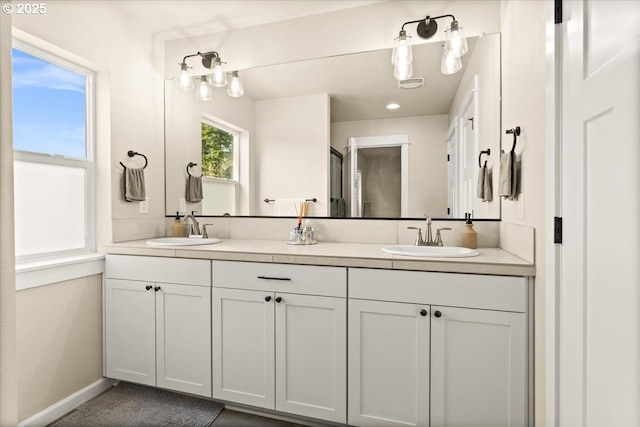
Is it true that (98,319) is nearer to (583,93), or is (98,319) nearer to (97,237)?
(97,237)

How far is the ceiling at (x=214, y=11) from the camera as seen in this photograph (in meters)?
2.22

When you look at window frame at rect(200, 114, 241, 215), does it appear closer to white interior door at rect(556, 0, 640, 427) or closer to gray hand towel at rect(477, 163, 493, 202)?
gray hand towel at rect(477, 163, 493, 202)

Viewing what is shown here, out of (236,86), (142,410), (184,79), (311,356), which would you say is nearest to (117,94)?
(184,79)

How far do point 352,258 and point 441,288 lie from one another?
1.36 ft

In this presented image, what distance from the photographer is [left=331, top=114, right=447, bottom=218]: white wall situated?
212cm

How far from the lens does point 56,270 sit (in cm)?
187

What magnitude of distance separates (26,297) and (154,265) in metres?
0.60

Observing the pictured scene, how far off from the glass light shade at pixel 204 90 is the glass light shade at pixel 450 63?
5.37 feet

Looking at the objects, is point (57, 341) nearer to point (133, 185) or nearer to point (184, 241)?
point (184, 241)

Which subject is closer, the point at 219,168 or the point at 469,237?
the point at 469,237

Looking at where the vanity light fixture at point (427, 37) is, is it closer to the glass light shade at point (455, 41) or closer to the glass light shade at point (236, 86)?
the glass light shade at point (455, 41)

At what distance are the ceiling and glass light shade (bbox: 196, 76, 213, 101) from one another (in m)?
0.37

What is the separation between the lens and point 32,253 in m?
1.87

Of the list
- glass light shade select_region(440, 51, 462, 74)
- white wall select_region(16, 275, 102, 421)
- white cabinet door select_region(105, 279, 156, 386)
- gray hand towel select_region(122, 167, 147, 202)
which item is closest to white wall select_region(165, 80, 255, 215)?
gray hand towel select_region(122, 167, 147, 202)
